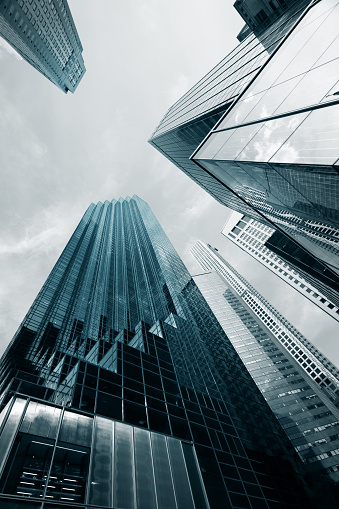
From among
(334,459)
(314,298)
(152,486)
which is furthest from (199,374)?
(314,298)

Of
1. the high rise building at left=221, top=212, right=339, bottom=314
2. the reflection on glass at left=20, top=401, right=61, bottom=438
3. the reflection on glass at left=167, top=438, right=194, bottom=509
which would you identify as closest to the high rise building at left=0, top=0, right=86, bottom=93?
the reflection on glass at left=20, top=401, right=61, bottom=438

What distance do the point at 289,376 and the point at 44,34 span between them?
4692 inches

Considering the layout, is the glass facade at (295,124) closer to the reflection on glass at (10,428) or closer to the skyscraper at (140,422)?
the skyscraper at (140,422)

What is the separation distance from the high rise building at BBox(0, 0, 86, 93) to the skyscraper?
63.3 m

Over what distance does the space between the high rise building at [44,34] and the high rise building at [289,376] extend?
105 meters

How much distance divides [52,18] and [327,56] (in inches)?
3802

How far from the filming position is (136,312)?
58469 mm

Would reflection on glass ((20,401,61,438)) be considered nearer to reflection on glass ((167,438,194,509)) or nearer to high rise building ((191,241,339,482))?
reflection on glass ((167,438,194,509))

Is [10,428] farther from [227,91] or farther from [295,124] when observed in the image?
[227,91]

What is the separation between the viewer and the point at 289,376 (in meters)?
76.5

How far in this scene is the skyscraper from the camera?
12373 millimetres

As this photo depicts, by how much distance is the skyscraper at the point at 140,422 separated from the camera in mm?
12373

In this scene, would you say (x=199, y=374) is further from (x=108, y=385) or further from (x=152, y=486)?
(x=152, y=486)

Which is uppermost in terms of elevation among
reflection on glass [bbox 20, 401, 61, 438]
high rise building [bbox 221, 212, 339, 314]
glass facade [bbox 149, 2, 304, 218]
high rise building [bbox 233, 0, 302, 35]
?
high rise building [bbox 221, 212, 339, 314]
